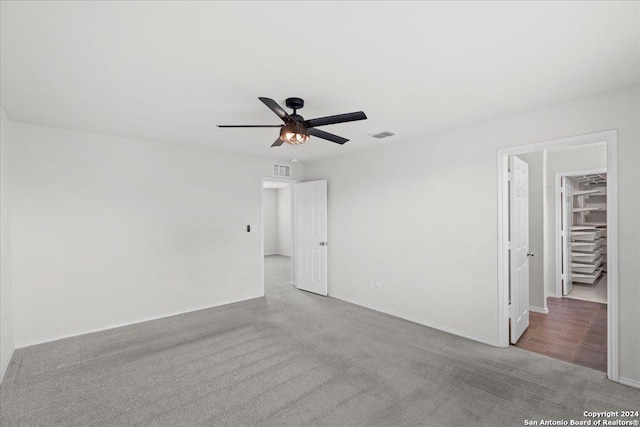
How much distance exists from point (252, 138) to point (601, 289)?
7120 millimetres

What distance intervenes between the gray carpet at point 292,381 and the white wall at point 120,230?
18.7 inches

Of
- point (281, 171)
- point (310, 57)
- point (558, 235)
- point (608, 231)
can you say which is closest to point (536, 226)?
point (558, 235)

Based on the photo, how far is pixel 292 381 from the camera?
2.70 m

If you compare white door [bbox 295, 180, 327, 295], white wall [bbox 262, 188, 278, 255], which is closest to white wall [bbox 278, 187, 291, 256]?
white wall [bbox 262, 188, 278, 255]

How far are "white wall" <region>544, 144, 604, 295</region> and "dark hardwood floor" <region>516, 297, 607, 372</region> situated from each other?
2.31ft

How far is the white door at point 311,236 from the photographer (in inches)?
219

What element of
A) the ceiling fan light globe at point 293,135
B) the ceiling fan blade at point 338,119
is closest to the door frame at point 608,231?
the ceiling fan blade at point 338,119

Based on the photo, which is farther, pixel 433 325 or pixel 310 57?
pixel 433 325

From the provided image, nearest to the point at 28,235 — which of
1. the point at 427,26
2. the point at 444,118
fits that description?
the point at 427,26

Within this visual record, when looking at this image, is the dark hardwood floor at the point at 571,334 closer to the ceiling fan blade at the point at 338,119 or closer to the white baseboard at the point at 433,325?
the white baseboard at the point at 433,325

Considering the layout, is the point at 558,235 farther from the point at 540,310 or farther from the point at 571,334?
the point at 571,334

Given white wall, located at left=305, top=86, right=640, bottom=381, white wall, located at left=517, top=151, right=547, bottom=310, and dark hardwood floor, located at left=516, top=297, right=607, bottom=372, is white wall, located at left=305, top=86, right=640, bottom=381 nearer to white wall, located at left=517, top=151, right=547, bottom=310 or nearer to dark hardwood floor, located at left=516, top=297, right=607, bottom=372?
dark hardwood floor, located at left=516, top=297, right=607, bottom=372

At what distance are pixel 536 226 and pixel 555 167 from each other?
1.42 metres

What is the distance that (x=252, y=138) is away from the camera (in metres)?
4.17
